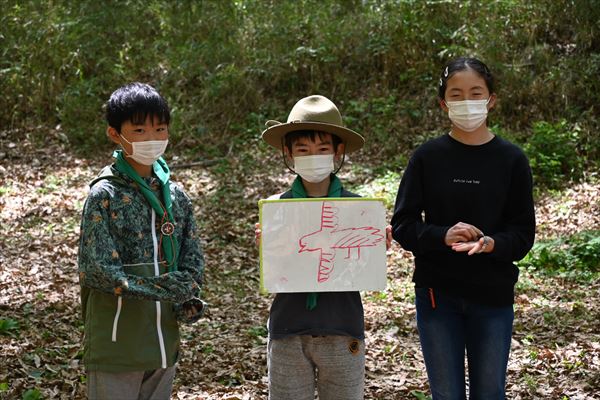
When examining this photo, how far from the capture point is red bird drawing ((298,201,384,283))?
10.5 feet

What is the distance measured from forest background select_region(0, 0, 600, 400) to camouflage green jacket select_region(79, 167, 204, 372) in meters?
1.97

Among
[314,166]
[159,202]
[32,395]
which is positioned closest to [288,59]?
[32,395]

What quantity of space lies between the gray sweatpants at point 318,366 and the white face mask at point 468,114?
1067 millimetres

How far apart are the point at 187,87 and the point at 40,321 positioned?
25.7 feet

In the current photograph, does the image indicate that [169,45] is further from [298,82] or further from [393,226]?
[393,226]

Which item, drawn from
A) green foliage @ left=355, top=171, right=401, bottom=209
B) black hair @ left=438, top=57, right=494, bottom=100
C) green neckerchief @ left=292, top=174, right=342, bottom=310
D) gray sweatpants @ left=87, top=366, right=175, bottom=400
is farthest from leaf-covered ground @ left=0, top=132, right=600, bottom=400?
black hair @ left=438, top=57, right=494, bottom=100

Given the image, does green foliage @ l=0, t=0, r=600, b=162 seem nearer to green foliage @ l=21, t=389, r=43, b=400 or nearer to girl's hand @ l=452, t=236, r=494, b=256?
green foliage @ l=21, t=389, r=43, b=400

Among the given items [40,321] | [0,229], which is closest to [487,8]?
[0,229]

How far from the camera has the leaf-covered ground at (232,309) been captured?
5109 millimetres

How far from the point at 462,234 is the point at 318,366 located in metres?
0.84

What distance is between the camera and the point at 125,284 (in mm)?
2826

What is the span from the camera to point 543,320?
6.25m

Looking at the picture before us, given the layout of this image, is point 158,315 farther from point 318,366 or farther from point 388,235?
point 388,235

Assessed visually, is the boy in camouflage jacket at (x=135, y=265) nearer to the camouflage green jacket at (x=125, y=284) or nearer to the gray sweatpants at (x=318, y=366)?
the camouflage green jacket at (x=125, y=284)
